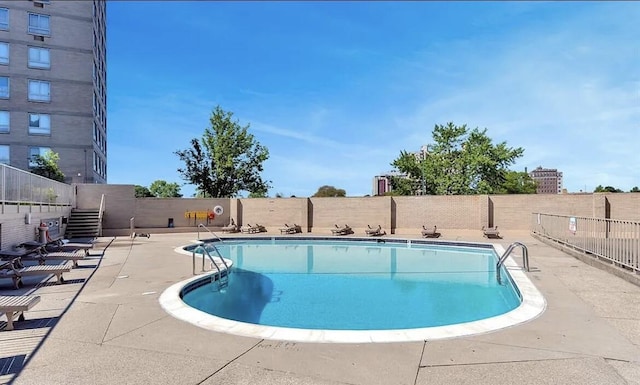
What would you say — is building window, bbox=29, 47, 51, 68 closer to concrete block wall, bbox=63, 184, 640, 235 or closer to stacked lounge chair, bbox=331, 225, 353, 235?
concrete block wall, bbox=63, 184, 640, 235

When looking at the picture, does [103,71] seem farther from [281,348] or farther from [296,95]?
[281,348]

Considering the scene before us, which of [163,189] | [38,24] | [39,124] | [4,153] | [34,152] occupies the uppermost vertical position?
[38,24]

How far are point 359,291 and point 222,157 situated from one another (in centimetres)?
2784

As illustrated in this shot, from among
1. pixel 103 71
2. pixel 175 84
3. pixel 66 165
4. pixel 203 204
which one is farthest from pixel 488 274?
pixel 103 71

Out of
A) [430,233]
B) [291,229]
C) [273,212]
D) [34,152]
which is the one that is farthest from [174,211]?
[34,152]

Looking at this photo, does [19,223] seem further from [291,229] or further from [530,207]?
[530,207]

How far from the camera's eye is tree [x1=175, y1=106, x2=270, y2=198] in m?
34.9

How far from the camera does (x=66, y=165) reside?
3244 centimetres

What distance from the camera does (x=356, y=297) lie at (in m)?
8.71

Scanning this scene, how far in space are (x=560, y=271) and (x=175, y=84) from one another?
83.0 feet

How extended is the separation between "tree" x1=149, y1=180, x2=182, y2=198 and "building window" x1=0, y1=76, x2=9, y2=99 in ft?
188

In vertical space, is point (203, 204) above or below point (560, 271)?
above

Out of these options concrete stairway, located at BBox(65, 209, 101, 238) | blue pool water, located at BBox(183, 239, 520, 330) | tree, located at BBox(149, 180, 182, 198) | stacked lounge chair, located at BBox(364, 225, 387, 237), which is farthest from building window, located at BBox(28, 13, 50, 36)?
tree, located at BBox(149, 180, 182, 198)

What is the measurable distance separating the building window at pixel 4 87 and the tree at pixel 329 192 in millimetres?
54464
